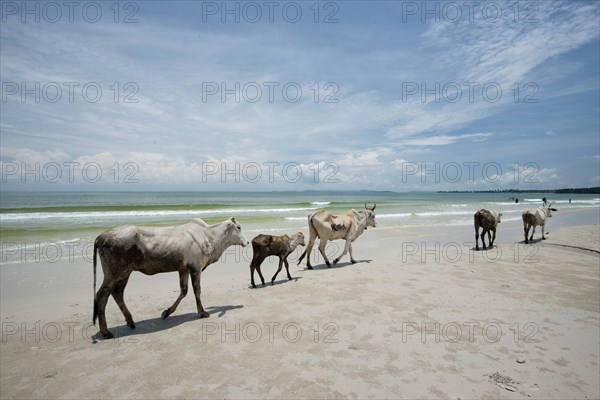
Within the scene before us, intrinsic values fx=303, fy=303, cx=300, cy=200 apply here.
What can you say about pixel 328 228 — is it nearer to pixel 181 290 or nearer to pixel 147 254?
pixel 181 290

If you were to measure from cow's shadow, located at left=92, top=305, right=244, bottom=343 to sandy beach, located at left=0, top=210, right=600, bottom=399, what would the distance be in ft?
0.13

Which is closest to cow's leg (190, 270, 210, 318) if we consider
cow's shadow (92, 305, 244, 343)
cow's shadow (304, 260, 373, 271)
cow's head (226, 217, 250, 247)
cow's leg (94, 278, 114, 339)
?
cow's shadow (92, 305, 244, 343)

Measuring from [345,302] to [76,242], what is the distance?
47.1ft

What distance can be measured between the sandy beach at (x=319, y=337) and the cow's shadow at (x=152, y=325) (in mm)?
40

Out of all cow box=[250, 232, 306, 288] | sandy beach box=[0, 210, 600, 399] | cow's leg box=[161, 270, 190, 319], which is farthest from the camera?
cow box=[250, 232, 306, 288]

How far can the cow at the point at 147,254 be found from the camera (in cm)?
526

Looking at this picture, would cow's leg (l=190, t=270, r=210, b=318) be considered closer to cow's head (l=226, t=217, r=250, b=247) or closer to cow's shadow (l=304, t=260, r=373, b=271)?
cow's head (l=226, t=217, r=250, b=247)

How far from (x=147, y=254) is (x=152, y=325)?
1.53 metres

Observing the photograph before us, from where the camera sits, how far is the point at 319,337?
5.25 m

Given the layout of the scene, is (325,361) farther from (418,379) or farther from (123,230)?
(123,230)

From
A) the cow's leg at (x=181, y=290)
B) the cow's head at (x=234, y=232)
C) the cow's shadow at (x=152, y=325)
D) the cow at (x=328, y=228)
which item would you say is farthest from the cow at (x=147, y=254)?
the cow at (x=328, y=228)

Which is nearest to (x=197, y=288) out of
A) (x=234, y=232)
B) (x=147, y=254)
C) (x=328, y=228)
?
(x=147, y=254)

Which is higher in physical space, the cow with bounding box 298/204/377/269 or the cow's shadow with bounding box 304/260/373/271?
the cow with bounding box 298/204/377/269

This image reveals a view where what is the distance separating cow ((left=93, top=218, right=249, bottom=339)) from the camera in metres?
5.26
